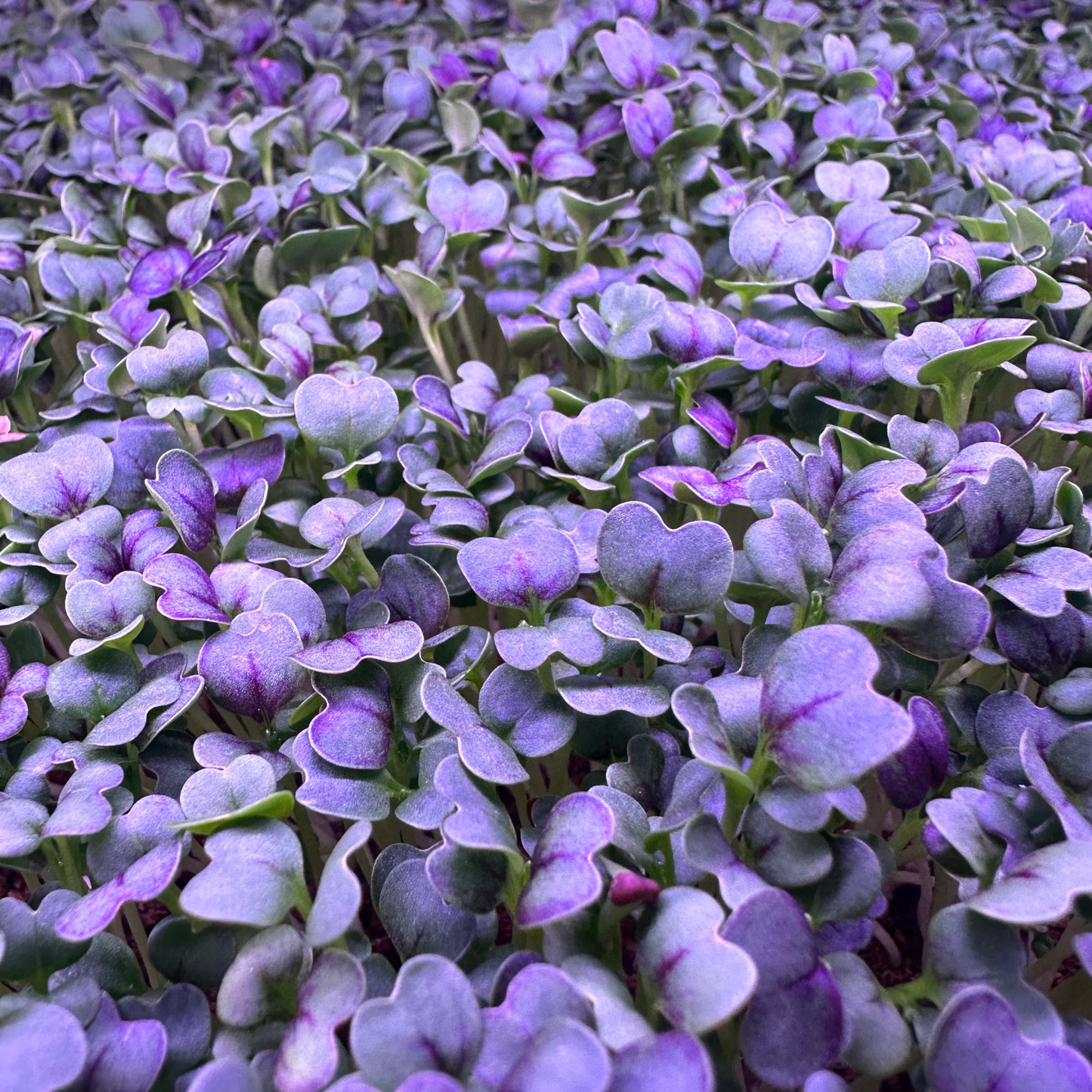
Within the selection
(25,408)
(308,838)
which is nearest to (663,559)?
(308,838)

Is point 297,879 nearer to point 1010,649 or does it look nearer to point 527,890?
point 527,890

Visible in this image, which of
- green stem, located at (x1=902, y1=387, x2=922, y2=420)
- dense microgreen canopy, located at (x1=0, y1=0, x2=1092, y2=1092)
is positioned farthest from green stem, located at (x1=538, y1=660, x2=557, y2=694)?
green stem, located at (x1=902, y1=387, x2=922, y2=420)

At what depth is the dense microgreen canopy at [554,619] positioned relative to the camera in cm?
44

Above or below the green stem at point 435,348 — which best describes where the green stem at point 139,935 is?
below

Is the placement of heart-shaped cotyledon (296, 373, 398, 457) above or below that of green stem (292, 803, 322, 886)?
above

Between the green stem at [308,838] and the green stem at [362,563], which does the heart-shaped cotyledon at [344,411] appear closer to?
the green stem at [362,563]

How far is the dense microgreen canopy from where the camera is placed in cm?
44

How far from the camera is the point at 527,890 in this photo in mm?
463

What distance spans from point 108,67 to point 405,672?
1.52 metres

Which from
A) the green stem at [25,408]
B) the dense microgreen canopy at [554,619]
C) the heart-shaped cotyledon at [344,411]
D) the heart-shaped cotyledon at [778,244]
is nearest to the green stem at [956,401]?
the dense microgreen canopy at [554,619]

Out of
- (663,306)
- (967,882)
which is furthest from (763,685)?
(663,306)

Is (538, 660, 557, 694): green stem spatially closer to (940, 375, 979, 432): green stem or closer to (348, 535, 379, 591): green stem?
(348, 535, 379, 591): green stem

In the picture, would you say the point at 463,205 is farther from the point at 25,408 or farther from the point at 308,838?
the point at 308,838

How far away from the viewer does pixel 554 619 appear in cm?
61
